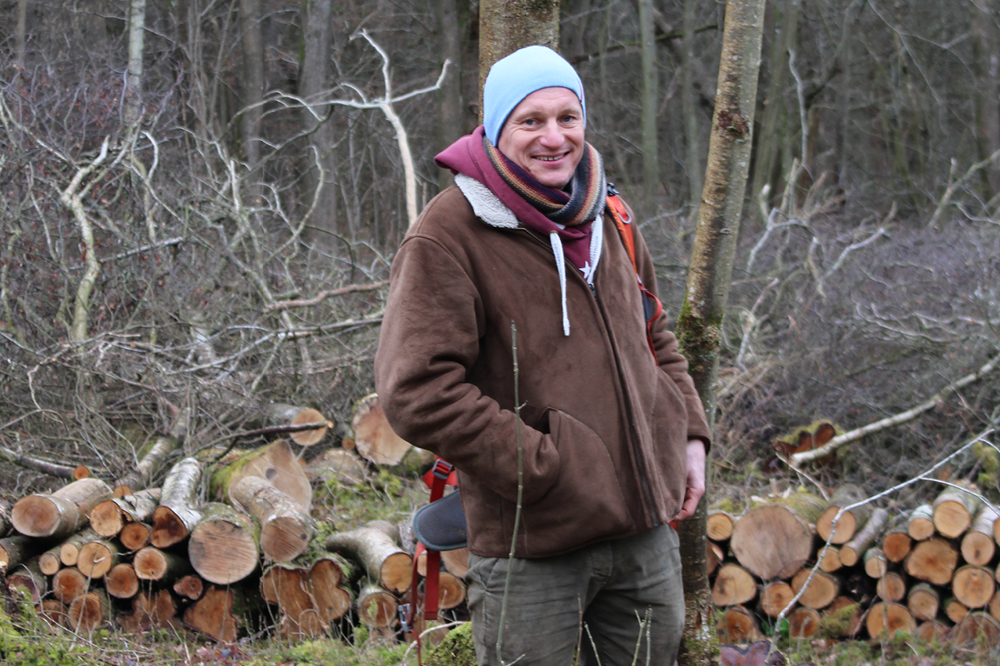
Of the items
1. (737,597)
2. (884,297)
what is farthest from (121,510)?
(884,297)

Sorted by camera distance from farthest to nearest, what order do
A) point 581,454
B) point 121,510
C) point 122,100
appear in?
point 122,100
point 121,510
point 581,454

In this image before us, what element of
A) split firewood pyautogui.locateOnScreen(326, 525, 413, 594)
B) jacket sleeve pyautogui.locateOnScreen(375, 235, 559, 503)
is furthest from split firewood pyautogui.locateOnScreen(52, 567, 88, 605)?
jacket sleeve pyautogui.locateOnScreen(375, 235, 559, 503)

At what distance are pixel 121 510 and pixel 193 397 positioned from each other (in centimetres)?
125

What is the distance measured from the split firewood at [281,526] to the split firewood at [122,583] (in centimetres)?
59

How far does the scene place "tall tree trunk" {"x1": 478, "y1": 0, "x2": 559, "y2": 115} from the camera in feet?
9.01

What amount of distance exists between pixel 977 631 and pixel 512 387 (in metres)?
3.13

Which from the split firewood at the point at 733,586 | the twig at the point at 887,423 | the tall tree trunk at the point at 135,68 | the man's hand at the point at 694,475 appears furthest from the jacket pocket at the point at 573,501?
the tall tree trunk at the point at 135,68

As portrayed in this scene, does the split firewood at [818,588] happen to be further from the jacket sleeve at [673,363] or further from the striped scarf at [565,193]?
the striped scarf at [565,193]

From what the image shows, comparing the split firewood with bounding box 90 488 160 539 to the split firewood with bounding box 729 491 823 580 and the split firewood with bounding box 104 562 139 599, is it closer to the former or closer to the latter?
the split firewood with bounding box 104 562 139 599

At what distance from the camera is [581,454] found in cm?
196

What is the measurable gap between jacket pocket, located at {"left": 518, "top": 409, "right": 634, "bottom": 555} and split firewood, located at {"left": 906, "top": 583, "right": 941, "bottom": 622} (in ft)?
9.14

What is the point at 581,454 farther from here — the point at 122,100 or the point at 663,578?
the point at 122,100

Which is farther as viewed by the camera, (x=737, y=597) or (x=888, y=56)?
(x=888, y=56)

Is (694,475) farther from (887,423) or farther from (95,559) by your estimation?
(887,423)
